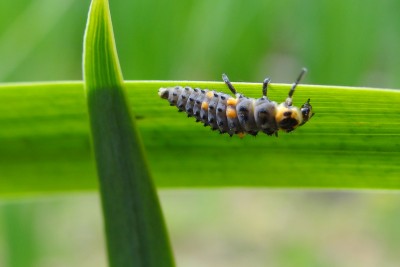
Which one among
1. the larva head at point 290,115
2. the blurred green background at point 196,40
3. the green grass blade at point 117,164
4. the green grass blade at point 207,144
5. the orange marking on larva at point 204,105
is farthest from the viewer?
the blurred green background at point 196,40

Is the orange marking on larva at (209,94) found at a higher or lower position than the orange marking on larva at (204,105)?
higher

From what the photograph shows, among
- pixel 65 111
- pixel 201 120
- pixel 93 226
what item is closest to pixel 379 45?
pixel 201 120

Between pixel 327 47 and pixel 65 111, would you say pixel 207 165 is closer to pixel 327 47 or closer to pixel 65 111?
pixel 65 111

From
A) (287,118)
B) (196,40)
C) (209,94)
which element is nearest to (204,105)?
(209,94)

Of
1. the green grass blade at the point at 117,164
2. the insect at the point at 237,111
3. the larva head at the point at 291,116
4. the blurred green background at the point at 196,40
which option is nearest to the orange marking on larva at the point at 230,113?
the insect at the point at 237,111

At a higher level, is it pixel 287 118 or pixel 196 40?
pixel 196 40

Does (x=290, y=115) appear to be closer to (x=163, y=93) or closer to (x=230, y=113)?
(x=230, y=113)

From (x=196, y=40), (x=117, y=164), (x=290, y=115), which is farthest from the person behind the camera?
(x=196, y=40)

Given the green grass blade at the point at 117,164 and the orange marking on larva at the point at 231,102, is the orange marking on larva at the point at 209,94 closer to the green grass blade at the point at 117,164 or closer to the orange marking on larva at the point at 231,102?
the orange marking on larva at the point at 231,102

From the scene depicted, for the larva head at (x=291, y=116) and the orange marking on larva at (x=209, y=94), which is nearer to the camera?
the larva head at (x=291, y=116)
